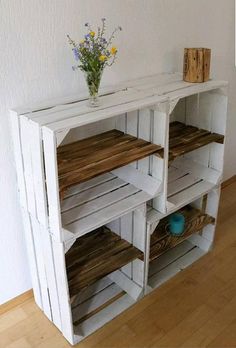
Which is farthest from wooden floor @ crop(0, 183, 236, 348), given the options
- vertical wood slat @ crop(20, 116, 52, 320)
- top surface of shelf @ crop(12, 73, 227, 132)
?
top surface of shelf @ crop(12, 73, 227, 132)

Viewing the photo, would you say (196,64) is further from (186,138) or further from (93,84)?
(93,84)

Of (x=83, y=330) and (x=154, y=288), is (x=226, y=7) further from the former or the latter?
(x=83, y=330)

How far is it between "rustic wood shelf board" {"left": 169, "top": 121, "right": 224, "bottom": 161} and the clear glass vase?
502 mm

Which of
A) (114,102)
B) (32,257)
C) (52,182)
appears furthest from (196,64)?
(32,257)

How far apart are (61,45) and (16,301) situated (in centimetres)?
132

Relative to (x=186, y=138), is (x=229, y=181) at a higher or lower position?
lower

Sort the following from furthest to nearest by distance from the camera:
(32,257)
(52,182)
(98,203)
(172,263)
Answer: (172,263) → (32,257) → (98,203) → (52,182)

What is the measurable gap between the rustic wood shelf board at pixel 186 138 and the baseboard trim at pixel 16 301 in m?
1.05

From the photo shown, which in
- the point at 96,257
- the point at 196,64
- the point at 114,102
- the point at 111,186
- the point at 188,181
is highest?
the point at 196,64

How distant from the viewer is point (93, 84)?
1644 mm

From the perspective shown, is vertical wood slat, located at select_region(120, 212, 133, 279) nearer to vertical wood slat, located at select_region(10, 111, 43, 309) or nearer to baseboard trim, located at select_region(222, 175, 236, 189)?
vertical wood slat, located at select_region(10, 111, 43, 309)

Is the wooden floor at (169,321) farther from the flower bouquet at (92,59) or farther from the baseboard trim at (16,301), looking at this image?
the flower bouquet at (92,59)

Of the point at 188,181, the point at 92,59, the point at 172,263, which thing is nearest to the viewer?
the point at 92,59

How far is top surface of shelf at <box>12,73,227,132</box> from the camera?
4.99 ft
